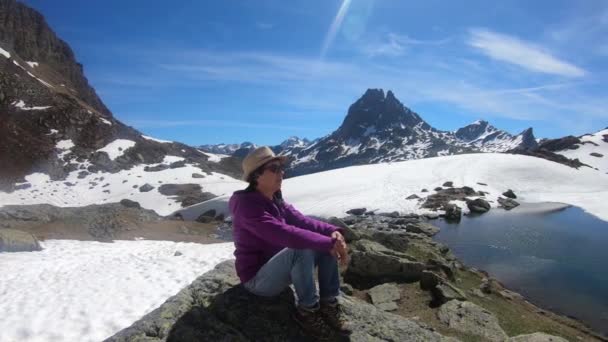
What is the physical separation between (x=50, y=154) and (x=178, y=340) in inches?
3702

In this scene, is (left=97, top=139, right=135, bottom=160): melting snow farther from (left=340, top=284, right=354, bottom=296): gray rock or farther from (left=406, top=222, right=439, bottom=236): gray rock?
(left=340, top=284, right=354, bottom=296): gray rock

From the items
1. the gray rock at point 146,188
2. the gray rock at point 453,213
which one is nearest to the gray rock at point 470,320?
the gray rock at point 453,213

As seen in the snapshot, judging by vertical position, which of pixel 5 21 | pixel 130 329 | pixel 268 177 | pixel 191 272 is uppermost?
pixel 5 21

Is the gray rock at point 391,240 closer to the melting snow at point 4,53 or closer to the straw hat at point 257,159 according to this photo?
the straw hat at point 257,159

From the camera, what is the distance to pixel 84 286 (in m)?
15.7

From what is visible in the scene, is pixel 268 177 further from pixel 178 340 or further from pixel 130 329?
pixel 130 329

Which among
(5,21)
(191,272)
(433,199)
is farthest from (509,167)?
(5,21)

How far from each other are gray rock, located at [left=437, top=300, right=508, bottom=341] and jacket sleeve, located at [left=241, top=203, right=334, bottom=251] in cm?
828

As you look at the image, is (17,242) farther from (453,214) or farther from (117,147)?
(117,147)

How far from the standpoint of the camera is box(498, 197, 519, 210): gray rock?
175 feet

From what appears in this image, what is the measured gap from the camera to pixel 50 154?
274 feet

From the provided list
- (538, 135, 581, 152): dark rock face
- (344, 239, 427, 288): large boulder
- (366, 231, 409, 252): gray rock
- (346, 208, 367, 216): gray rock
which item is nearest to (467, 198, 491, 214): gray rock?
(346, 208, 367, 216): gray rock

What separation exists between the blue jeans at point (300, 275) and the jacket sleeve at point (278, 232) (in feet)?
0.65

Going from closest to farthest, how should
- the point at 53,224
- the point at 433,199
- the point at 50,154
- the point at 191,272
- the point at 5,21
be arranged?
1. the point at 191,272
2. the point at 53,224
3. the point at 433,199
4. the point at 50,154
5. the point at 5,21
